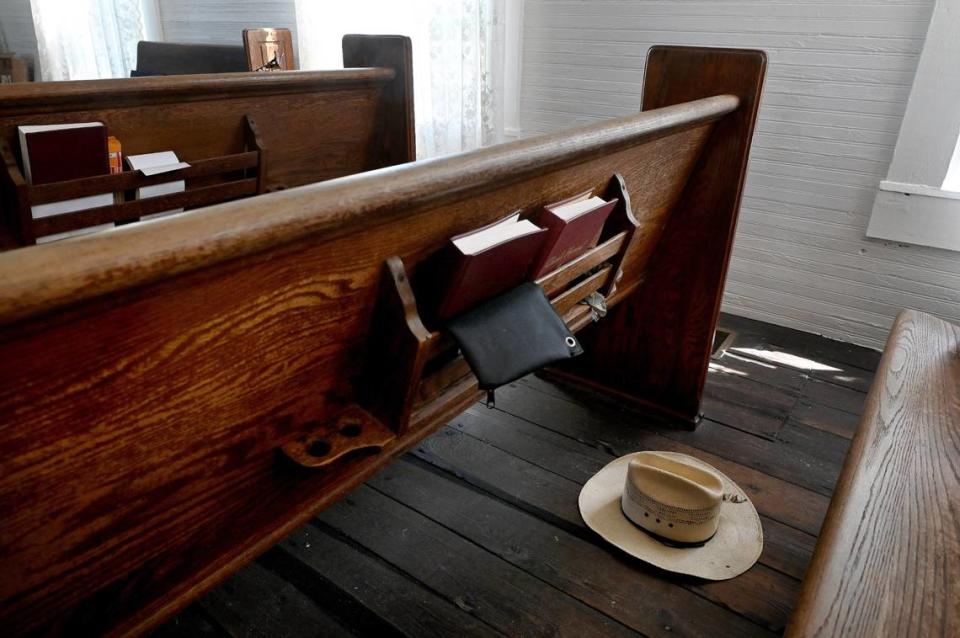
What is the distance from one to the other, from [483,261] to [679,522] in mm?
820

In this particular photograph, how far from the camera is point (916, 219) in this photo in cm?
220

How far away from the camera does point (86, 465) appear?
2.10 ft

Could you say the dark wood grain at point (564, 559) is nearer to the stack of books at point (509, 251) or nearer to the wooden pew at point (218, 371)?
the wooden pew at point (218, 371)

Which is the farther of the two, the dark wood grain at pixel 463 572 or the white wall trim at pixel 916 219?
the white wall trim at pixel 916 219

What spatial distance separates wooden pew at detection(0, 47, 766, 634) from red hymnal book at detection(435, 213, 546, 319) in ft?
0.10

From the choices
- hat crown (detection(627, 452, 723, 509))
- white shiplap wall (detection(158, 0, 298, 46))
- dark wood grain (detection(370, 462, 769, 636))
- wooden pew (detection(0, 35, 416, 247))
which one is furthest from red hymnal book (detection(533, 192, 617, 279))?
white shiplap wall (detection(158, 0, 298, 46))

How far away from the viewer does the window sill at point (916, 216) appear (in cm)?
214

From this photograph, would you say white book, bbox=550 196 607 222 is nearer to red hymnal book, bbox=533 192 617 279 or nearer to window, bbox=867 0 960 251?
red hymnal book, bbox=533 192 617 279

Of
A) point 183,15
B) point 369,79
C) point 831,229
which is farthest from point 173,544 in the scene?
point 183,15

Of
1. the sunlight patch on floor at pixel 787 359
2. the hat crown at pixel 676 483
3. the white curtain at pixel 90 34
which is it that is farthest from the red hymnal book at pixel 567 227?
the white curtain at pixel 90 34

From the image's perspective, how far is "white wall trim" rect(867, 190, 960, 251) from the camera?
2.14m

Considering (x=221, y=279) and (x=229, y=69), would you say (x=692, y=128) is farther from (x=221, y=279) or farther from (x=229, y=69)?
(x=229, y=69)

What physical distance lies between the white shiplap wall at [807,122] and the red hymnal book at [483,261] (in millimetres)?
1745

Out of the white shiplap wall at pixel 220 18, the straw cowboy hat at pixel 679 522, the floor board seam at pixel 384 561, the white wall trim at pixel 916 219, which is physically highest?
the white shiplap wall at pixel 220 18
